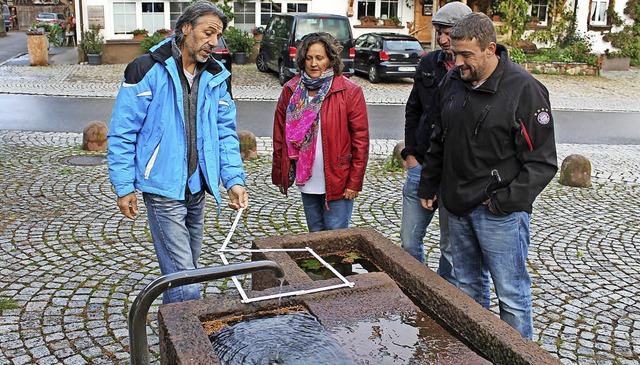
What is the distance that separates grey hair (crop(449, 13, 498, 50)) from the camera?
3.33 meters

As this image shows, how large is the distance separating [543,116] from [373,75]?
52.3ft

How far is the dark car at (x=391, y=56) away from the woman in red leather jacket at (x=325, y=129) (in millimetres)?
13962

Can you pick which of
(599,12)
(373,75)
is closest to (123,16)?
(373,75)

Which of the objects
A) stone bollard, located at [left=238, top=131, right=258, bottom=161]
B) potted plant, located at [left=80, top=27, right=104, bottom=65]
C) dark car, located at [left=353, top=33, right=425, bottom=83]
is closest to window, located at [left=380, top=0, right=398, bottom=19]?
dark car, located at [left=353, top=33, right=425, bottom=83]

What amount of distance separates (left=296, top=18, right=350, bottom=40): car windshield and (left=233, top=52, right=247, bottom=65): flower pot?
4963 millimetres

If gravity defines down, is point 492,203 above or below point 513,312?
above

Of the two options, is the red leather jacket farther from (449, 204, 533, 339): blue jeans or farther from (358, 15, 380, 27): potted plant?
(358, 15, 380, 27): potted plant

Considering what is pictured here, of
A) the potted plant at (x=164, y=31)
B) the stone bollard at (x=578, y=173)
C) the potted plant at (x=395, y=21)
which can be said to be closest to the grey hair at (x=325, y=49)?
the stone bollard at (x=578, y=173)

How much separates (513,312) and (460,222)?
1.82 feet

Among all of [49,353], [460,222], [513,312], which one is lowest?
[49,353]

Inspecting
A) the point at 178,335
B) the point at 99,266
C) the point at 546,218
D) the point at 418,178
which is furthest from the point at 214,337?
the point at 546,218

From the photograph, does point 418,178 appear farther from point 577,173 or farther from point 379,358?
point 577,173

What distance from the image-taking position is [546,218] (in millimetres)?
7246

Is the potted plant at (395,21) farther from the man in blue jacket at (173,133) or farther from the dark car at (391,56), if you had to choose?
the man in blue jacket at (173,133)
